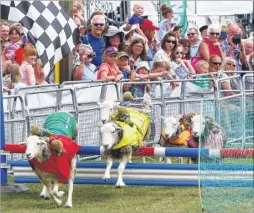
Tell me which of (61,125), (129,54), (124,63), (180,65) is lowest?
(61,125)

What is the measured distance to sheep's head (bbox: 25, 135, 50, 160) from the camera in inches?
431

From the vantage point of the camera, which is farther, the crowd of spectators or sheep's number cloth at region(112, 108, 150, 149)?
the crowd of spectators

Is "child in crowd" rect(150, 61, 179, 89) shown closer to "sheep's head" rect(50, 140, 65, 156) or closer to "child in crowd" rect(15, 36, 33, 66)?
"child in crowd" rect(15, 36, 33, 66)

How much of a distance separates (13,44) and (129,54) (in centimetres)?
192

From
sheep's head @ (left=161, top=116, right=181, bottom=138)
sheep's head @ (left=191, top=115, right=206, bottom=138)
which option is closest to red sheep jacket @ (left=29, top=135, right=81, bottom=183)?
sheep's head @ (left=191, top=115, right=206, bottom=138)

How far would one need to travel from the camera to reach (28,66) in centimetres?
1445

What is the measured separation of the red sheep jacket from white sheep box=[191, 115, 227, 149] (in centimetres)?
141

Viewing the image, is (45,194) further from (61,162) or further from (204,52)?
(204,52)

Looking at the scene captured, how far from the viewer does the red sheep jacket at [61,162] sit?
11211mm

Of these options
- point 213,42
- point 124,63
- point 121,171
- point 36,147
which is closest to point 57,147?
point 36,147

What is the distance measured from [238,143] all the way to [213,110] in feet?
1.56

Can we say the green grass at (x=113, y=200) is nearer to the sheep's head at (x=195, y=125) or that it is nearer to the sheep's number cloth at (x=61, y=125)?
the sheep's head at (x=195, y=125)

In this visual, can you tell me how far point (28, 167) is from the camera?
11891 millimetres

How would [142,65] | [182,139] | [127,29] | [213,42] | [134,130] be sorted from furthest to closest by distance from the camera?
[213,42] < [127,29] < [142,65] < [182,139] < [134,130]
